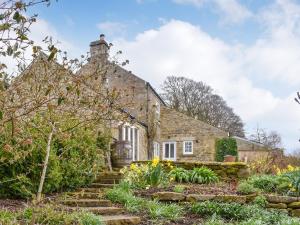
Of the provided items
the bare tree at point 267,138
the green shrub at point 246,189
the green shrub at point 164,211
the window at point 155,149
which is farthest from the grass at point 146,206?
the bare tree at point 267,138

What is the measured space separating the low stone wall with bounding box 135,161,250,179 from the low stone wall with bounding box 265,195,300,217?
3323 millimetres

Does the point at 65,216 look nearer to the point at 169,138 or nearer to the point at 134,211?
the point at 134,211

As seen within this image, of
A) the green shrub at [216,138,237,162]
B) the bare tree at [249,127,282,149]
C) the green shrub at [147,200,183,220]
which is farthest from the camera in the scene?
the bare tree at [249,127,282,149]

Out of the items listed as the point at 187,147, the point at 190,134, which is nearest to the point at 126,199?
the point at 190,134

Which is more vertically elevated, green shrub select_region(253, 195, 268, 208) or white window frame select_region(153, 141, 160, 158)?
white window frame select_region(153, 141, 160, 158)

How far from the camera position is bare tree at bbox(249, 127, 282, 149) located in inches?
1197

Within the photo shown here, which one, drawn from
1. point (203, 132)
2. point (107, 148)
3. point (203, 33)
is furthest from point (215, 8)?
point (203, 132)

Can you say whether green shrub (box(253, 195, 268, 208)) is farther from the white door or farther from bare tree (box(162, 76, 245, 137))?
bare tree (box(162, 76, 245, 137))

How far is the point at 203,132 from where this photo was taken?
2689cm

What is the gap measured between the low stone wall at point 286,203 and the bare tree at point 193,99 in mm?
25332

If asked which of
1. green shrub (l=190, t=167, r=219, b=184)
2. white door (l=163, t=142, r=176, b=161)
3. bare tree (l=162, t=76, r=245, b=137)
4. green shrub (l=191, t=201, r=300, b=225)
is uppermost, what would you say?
bare tree (l=162, t=76, r=245, b=137)

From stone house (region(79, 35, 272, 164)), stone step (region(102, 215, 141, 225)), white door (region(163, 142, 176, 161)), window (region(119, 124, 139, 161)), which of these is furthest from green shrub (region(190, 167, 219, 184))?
white door (region(163, 142, 176, 161))

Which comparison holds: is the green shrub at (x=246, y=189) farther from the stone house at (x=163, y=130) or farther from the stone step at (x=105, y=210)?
the stone house at (x=163, y=130)

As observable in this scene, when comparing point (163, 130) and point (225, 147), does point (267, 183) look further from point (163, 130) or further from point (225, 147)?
point (163, 130)
